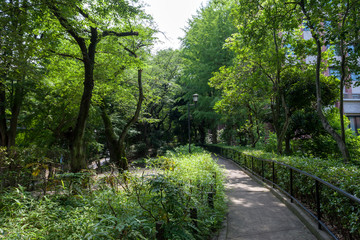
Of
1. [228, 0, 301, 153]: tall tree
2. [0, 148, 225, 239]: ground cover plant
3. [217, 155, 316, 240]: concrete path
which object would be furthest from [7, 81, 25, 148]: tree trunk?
[217, 155, 316, 240]: concrete path

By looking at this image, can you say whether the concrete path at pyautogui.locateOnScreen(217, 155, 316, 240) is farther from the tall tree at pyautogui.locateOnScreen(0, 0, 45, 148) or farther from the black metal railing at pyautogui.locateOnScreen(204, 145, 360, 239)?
the tall tree at pyautogui.locateOnScreen(0, 0, 45, 148)

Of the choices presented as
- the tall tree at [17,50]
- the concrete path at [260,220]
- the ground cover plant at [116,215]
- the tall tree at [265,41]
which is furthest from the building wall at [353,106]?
the ground cover plant at [116,215]

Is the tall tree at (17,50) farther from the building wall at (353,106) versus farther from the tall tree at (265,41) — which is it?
the building wall at (353,106)

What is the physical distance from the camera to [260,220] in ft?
17.7

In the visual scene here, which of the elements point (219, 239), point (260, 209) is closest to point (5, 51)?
point (219, 239)

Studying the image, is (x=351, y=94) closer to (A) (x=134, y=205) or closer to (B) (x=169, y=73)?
(B) (x=169, y=73)

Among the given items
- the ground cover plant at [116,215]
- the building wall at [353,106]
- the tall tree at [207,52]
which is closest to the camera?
the ground cover plant at [116,215]

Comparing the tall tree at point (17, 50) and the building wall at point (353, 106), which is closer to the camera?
the tall tree at point (17, 50)

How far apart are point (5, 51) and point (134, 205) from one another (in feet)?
25.7

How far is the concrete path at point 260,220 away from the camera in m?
4.59

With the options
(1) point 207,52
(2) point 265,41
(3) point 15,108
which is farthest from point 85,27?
(1) point 207,52

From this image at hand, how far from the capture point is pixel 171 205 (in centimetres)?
367

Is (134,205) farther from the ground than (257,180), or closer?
farther from the ground

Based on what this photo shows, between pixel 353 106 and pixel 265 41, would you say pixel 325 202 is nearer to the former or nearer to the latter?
pixel 265 41
